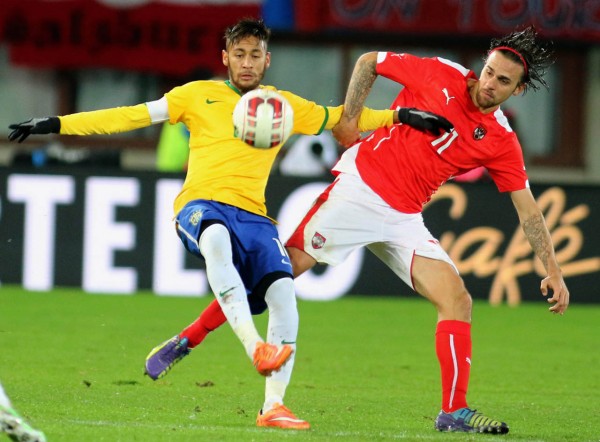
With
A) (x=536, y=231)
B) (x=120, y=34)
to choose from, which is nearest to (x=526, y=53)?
(x=536, y=231)

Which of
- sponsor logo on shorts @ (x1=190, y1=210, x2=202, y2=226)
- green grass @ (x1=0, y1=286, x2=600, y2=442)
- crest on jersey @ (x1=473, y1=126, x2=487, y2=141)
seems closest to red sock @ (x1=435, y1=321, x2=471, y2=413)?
green grass @ (x1=0, y1=286, x2=600, y2=442)

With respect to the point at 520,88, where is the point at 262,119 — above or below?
below

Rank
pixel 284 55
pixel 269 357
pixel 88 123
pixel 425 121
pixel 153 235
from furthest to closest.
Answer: pixel 284 55 → pixel 153 235 → pixel 425 121 → pixel 88 123 → pixel 269 357

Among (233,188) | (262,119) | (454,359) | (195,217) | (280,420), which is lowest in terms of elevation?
(280,420)

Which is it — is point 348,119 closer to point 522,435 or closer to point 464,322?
point 464,322

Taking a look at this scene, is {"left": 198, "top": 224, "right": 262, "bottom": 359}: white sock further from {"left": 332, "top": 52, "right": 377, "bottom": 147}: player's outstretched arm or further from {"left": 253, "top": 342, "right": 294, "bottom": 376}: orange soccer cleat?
{"left": 332, "top": 52, "right": 377, "bottom": 147}: player's outstretched arm

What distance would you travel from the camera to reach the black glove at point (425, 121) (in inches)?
273

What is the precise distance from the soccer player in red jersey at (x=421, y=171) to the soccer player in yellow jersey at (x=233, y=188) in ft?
0.84

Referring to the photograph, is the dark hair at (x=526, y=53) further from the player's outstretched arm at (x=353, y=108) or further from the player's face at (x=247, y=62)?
the player's face at (x=247, y=62)

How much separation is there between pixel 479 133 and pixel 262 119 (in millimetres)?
1363

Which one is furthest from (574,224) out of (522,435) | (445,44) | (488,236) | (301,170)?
(522,435)

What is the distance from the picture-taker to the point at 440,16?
17.6m

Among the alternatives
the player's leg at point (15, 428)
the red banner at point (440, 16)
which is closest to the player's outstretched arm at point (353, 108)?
the player's leg at point (15, 428)

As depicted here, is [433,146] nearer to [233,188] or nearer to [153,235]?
[233,188]
